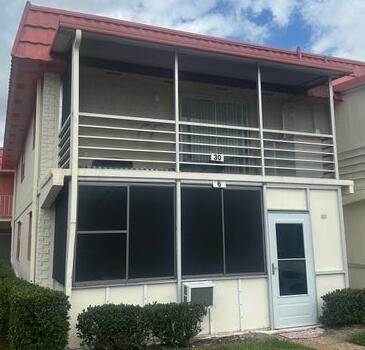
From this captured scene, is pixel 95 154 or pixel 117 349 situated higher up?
pixel 95 154

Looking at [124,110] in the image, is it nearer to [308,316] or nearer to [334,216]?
[334,216]

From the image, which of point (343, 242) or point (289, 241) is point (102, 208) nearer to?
point (289, 241)

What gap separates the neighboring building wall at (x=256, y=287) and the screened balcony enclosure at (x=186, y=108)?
29.4 inches

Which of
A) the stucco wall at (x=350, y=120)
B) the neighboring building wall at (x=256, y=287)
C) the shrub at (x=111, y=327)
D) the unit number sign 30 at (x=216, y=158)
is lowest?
the shrub at (x=111, y=327)

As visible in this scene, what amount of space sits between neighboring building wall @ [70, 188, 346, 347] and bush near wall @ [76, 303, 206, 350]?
0.45 meters

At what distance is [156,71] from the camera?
10.8m

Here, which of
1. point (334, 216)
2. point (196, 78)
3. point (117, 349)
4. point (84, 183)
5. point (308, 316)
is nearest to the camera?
point (117, 349)

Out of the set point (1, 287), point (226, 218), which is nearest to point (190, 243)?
point (226, 218)

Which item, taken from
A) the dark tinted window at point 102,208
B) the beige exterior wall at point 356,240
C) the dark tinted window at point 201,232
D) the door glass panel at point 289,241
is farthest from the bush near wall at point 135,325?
the beige exterior wall at point 356,240

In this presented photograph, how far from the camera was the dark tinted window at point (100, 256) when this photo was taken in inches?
318

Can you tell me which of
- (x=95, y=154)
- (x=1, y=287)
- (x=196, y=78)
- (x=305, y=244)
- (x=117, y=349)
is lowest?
(x=117, y=349)

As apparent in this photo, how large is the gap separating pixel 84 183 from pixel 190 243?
239cm

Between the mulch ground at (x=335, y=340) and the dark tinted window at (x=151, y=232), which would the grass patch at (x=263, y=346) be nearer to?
the mulch ground at (x=335, y=340)

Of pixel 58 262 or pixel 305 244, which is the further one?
pixel 305 244
